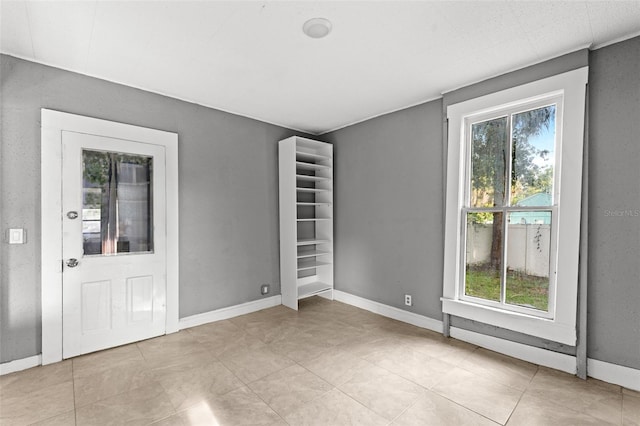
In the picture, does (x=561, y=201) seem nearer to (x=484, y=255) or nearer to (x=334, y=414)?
(x=484, y=255)

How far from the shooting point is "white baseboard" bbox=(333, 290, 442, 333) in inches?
134

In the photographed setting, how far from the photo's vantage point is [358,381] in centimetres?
236

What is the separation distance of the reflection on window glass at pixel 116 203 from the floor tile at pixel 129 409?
4.57 feet

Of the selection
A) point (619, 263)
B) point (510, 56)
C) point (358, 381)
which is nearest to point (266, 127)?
point (510, 56)

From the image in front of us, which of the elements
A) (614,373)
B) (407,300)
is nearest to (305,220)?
(407,300)

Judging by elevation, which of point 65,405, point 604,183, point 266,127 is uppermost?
point 266,127

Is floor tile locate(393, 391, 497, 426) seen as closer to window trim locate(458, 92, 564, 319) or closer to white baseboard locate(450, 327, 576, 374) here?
white baseboard locate(450, 327, 576, 374)

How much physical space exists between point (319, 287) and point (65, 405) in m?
3.07

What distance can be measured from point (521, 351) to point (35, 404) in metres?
3.89

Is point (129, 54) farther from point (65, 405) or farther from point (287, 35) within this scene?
point (65, 405)

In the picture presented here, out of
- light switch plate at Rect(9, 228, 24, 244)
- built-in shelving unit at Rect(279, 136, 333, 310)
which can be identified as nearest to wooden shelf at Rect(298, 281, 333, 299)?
built-in shelving unit at Rect(279, 136, 333, 310)

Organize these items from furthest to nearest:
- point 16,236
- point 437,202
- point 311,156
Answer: point 311,156
point 437,202
point 16,236

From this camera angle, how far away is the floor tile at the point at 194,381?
2160 mm

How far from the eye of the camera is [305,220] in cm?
433
